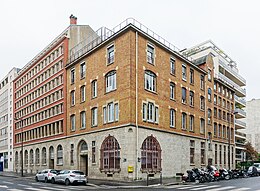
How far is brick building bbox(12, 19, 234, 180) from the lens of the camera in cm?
3569

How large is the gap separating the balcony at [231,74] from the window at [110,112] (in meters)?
35.4

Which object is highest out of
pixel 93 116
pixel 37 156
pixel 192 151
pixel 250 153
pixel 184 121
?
pixel 93 116

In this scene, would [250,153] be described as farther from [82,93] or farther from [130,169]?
[130,169]

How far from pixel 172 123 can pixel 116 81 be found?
952 cm

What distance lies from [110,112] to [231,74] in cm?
4201

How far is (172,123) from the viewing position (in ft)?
139

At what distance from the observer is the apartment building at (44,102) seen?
167 ft

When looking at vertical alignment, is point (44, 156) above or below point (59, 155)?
below

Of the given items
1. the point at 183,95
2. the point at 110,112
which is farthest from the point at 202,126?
the point at 110,112

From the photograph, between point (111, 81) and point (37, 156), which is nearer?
point (111, 81)

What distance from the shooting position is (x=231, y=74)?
72.7 meters

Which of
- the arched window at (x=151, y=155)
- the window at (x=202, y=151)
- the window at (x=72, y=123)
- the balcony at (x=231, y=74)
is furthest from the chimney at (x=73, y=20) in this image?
the balcony at (x=231, y=74)

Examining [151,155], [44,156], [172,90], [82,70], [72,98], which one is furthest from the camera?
[44,156]

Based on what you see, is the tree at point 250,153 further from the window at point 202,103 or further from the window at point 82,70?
the window at point 82,70
